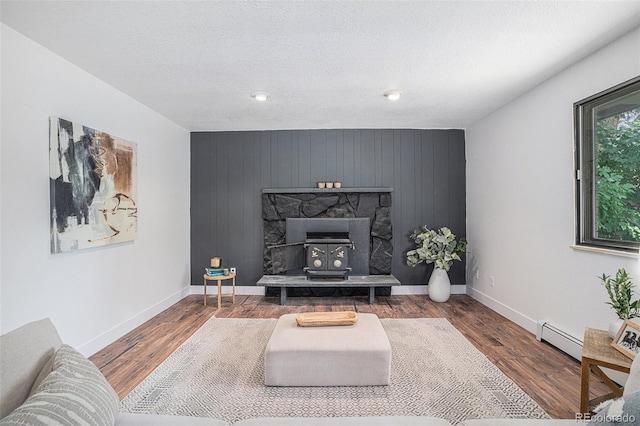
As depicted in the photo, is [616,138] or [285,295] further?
[285,295]

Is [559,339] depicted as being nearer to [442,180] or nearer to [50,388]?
[442,180]

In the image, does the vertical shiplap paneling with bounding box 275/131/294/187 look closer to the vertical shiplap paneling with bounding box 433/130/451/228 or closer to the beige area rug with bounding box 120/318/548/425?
the vertical shiplap paneling with bounding box 433/130/451/228

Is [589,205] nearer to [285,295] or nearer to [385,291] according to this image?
[385,291]

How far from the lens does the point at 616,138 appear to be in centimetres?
250

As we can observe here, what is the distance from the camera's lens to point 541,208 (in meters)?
3.22

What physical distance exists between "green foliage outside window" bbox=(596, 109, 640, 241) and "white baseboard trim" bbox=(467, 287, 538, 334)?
1201 millimetres

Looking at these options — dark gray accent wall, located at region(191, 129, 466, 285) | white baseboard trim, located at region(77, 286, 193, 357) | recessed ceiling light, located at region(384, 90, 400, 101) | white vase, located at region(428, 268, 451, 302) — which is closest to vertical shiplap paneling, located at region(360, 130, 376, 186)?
dark gray accent wall, located at region(191, 129, 466, 285)

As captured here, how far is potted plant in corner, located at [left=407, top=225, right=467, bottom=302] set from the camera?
4.54 m

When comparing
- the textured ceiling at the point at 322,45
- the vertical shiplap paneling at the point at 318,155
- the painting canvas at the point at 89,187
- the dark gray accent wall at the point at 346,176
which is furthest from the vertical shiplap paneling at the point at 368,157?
the painting canvas at the point at 89,187

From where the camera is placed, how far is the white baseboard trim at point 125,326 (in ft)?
9.48

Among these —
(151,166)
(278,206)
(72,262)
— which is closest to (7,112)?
(72,262)

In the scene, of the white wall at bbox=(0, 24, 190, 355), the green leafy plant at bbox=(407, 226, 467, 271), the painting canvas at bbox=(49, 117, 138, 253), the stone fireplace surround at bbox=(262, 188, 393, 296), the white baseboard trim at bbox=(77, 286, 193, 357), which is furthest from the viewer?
the stone fireplace surround at bbox=(262, 188, 393, 296)

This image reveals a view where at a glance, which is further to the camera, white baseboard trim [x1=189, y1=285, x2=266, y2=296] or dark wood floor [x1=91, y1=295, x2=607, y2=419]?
white baseboard trim [x1=189, y1=285, x2=266, y2=296]

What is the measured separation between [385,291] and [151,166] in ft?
11.5
